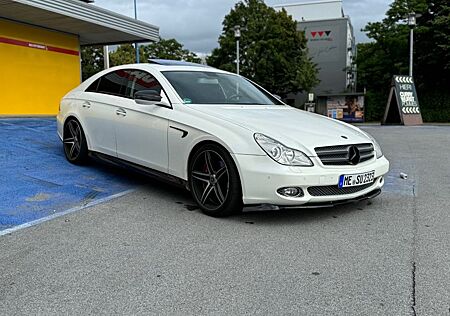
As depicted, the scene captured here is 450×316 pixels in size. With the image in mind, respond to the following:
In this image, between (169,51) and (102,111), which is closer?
(102,111)

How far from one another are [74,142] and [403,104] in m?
17.7

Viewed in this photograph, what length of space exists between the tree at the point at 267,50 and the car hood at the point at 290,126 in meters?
30.9

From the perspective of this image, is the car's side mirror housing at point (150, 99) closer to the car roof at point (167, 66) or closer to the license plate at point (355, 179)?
the car roof at point (167, 66)

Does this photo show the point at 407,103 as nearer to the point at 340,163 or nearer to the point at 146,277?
the point at 340,163

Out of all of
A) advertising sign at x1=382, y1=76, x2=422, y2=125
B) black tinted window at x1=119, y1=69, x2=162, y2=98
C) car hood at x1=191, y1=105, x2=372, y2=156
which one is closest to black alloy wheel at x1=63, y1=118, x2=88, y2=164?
black tinted window at x1=119, y1=69, x2=162, y2=98

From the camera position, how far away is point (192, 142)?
4.54 meters

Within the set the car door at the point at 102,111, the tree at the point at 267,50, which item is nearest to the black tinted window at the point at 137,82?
the car door at the point at 102,111

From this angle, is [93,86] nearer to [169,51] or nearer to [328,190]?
[328,190]

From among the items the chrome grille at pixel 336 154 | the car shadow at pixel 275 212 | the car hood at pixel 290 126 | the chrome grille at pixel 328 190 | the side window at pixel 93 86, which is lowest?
the car shadow at pixel 275 212

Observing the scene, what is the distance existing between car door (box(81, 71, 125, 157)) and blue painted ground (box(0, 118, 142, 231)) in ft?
1.36

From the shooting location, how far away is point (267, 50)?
35656mm

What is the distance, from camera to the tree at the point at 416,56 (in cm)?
3105

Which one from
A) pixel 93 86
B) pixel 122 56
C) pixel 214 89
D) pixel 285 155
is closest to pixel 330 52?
pixel 122 56

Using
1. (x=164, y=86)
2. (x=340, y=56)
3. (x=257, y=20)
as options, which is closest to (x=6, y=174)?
(x=164, y=86)
